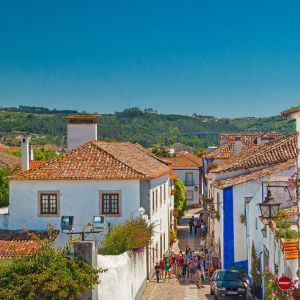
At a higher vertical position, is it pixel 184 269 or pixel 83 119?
pixel 83 119

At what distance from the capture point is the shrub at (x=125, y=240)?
25938 mm

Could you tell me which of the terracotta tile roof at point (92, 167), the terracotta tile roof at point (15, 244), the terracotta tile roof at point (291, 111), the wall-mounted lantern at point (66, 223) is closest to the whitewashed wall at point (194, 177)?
the terracotta tile roof at point (92, 167)

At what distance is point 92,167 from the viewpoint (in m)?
33.7

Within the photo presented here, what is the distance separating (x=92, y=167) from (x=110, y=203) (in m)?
2.21

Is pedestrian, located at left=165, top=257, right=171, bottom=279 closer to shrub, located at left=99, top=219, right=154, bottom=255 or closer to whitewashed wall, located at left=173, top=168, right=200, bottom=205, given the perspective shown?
shrub, located at left=99, top=219, right=154, bottom=255

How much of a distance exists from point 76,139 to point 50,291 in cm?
2206

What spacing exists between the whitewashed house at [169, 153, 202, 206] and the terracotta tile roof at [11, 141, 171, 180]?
45.3 metres

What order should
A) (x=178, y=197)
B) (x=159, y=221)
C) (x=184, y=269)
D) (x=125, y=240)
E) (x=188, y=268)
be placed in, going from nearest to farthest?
(x=125, y=240), (x=188, y=268), (x=184, y=269), (x=159, y=221), (x=178, y=197)

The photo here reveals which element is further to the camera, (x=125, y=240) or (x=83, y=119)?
(x=83, y=119)

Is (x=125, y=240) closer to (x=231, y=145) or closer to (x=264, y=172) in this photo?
(x=264, y=172)

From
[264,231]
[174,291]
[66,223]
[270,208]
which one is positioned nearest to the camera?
[270,208]

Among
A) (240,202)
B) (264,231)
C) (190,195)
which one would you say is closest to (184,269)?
(240,202)

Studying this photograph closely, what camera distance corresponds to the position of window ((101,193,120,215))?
3262 cm

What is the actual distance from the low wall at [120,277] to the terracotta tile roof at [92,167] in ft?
18.5
